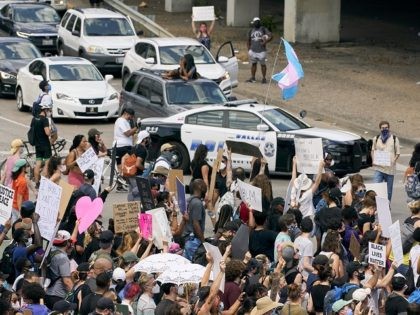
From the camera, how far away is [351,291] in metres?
13.8

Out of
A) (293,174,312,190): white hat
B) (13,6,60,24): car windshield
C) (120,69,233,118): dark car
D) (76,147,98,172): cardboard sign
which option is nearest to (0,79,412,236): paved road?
(120,69,233,118): dark car

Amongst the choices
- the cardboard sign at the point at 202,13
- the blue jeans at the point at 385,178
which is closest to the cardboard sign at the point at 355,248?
the blue jeans at the point at 385,178

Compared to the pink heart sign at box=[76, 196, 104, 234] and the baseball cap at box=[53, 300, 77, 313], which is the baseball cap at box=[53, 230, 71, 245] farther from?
the baseball cap at box=[53, 300, 77, 313]

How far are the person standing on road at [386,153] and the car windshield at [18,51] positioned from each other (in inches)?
541

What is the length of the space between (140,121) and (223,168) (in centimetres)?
587

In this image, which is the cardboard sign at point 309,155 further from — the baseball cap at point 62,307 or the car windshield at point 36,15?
the car windshield at point 36,15

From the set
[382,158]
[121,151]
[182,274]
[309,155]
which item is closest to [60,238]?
[182,274]

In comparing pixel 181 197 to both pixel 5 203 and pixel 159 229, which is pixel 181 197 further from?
pixel 5 203

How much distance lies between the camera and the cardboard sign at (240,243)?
1559cm

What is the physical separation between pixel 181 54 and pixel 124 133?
9.29 meters

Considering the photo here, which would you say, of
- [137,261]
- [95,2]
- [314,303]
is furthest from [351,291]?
[95,2]

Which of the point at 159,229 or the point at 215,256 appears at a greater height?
the point at 215,256

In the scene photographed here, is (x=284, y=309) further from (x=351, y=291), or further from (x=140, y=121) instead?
(x=140, y=121)

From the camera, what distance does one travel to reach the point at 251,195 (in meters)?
17.3
